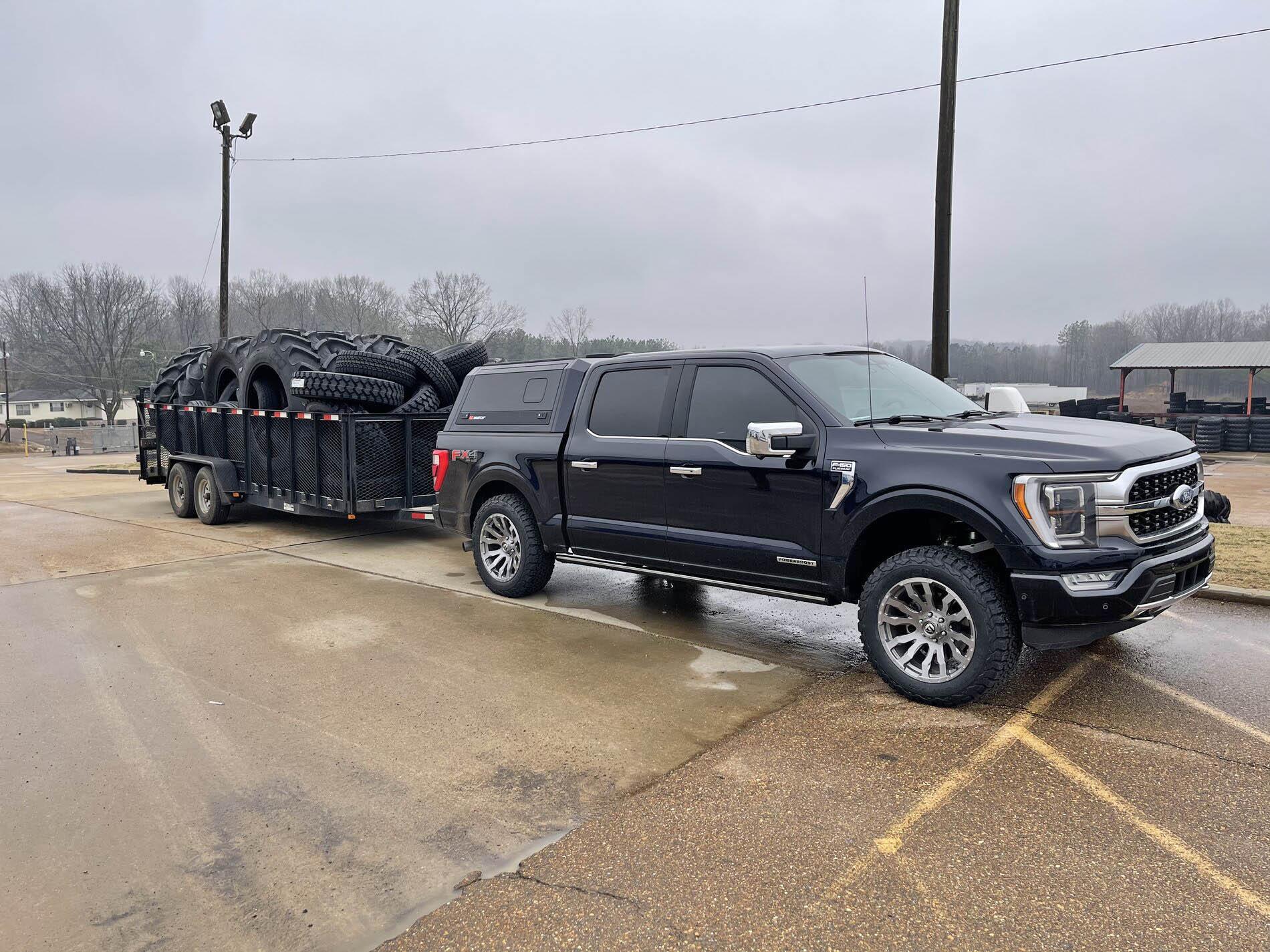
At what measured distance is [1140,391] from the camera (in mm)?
75250

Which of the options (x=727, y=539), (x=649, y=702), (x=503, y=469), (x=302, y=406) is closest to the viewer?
(x=649, y=702)

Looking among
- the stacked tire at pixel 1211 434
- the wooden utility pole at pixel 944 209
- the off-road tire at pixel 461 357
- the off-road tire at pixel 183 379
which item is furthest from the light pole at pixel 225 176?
the stacked tire at pixel 1211 434

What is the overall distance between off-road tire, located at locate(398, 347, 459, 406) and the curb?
24.8ft

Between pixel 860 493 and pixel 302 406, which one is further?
pixel 302 406

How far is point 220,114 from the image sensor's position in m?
23.0

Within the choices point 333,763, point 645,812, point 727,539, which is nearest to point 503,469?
point 727,539

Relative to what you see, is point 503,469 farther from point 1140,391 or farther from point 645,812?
point 1140,391

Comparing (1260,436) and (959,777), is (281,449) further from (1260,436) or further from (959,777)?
(1260,436)

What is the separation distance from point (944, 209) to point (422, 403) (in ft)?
21.1

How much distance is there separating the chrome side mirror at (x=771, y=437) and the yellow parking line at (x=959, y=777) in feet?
6.10

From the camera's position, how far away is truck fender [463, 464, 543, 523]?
691 centimetres

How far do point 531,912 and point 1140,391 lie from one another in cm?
8473

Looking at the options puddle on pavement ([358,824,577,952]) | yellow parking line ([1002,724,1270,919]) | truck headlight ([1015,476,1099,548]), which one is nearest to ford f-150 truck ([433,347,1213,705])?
truck headlight ([1015,476,1099,548])

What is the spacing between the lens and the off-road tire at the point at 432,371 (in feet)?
33.9
